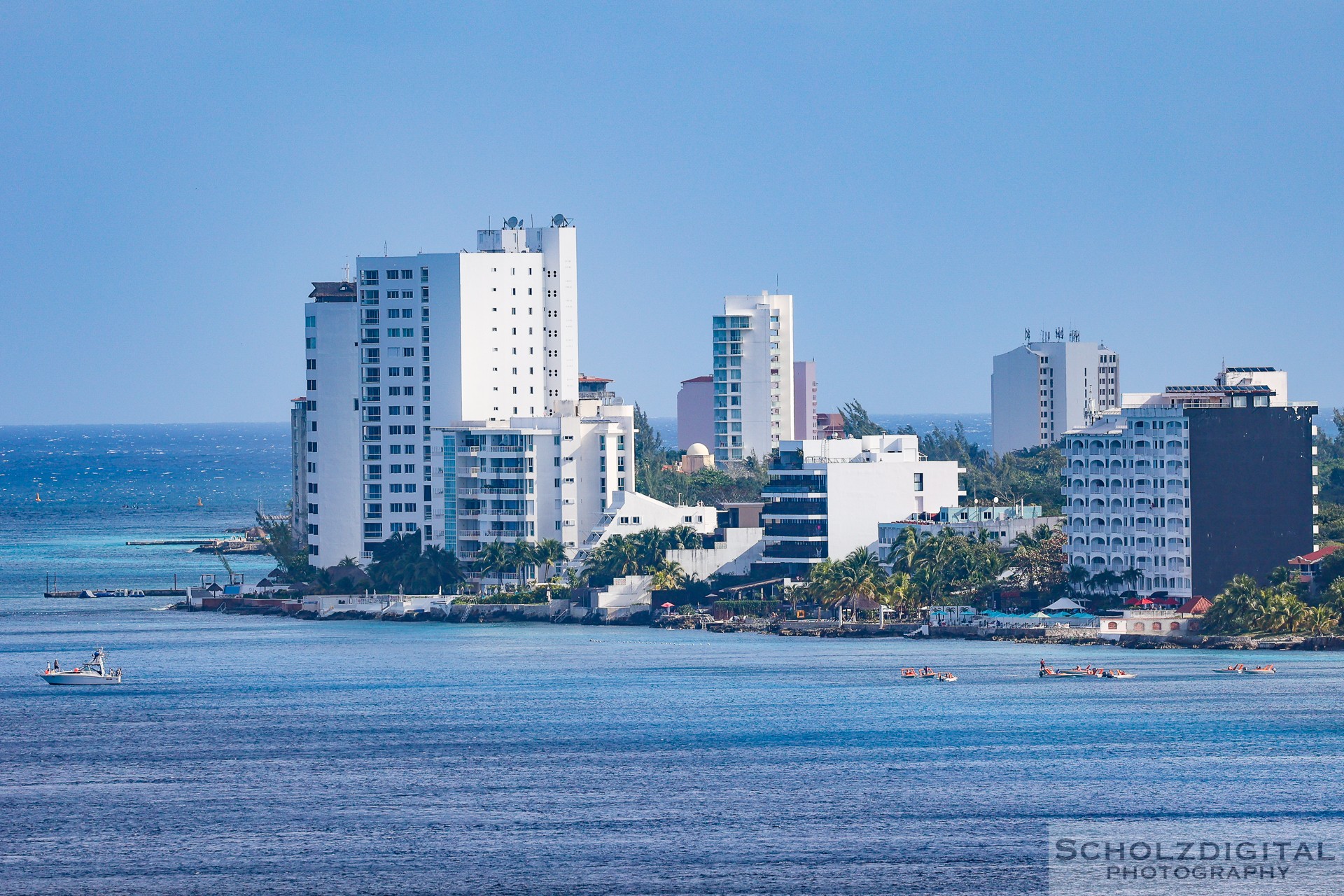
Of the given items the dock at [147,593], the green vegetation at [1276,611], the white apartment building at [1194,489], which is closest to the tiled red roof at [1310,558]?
the white apartment building at [1194,489]

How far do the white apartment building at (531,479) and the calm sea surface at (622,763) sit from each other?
16995 millimetres

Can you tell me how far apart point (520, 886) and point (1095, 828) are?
65.3 feet

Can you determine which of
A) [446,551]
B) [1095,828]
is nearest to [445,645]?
[446,551]

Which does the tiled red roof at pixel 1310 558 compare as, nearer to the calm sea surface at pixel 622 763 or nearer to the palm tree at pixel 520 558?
the calm sea surface at pixel 622 763

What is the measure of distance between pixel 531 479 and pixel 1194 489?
42.2 m

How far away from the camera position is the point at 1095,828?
268ft

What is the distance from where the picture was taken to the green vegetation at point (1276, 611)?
125125mm

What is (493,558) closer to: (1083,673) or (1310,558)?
(1083,673)

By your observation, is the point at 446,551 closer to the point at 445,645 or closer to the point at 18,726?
the point at 445,645

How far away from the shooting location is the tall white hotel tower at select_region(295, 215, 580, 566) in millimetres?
160000

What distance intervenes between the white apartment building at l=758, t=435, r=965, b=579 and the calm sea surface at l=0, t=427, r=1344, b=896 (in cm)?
1088

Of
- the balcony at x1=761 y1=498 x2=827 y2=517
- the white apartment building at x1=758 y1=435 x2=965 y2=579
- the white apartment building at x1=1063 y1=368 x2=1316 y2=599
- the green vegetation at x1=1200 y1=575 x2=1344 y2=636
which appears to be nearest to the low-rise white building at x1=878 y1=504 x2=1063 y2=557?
the white apartment building at x1=758 y1=435 x2=965 y2=579

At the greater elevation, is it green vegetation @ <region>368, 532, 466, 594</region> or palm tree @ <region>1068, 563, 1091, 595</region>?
green vegetation @ <region>368, 532, 466, 594</region>

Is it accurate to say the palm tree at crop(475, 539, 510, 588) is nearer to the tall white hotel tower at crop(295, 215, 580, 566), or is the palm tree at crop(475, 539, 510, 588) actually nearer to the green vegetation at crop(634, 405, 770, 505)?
the tall white hotel tower at crop(295, 215, 580, 566)
